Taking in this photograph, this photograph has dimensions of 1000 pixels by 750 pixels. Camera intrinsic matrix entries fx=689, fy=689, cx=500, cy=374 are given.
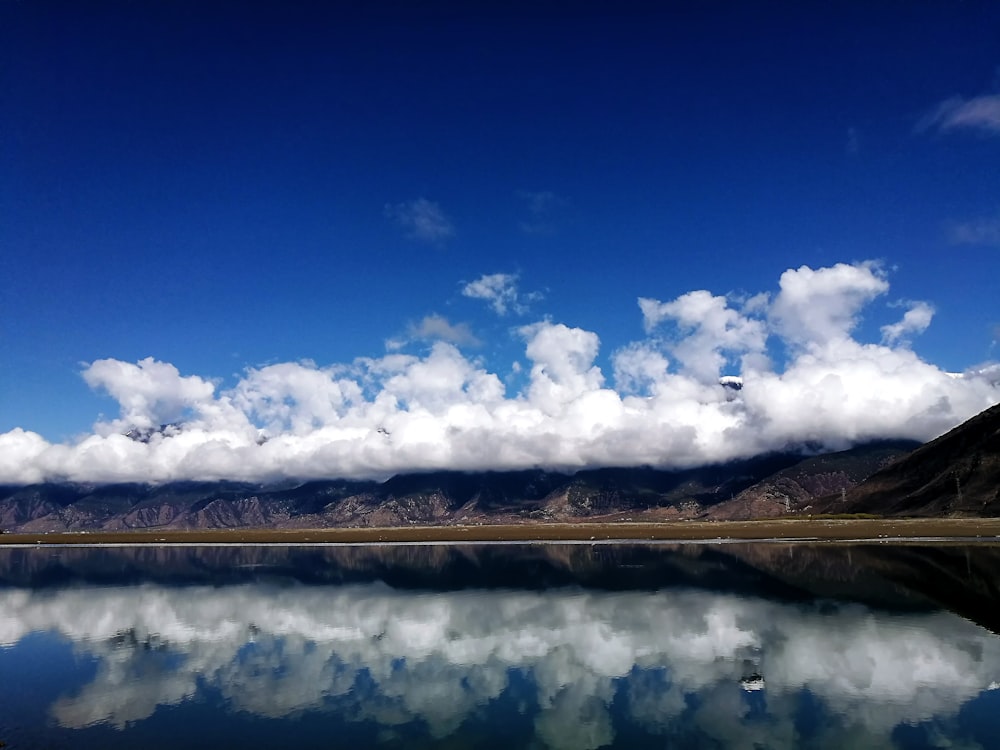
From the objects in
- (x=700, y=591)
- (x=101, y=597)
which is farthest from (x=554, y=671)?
(x=101, y=597)

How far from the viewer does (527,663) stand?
4688 cm

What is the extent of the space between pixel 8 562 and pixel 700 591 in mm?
174133

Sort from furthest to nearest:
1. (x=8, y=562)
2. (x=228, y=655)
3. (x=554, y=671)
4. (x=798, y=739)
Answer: (x=8, y=562) < (x=228, y=655) < (x=554, y=671) < (x=798, y=739)

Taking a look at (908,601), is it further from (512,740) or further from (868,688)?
(512,740)

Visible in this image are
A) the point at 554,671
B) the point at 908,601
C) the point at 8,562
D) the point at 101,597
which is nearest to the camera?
the point at 554,671

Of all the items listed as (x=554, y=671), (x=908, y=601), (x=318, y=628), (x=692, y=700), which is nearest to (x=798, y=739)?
(x=692, y=700)

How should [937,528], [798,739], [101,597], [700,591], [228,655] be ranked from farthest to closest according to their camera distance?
[937,528], [101,597], [700,591], [228,655], [798,739]

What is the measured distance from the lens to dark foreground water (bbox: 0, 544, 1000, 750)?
32.8 m

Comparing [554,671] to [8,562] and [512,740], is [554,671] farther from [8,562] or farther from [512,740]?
[8,562]

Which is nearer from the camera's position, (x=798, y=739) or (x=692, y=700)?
(x=798, y=739)

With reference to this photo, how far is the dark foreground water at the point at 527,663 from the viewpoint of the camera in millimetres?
32844

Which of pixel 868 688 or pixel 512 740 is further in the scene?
pixel 868 688

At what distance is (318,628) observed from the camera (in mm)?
63969

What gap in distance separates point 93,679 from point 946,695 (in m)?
51.6
